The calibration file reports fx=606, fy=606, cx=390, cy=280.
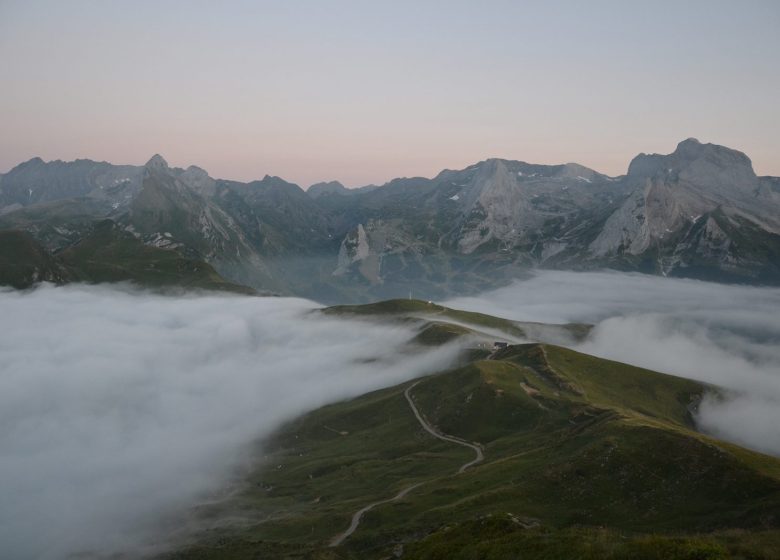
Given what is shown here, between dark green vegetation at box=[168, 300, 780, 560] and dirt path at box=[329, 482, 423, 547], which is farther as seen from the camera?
dirt path at box=[329, 482, 423, 547]

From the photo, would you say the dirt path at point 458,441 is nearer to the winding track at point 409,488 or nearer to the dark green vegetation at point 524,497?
the winding track at point 409,488

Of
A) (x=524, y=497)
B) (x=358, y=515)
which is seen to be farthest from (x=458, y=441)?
(x=524, y=497)

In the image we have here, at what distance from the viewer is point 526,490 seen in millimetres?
110312

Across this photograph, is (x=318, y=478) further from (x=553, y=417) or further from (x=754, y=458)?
(x=754, y=458)

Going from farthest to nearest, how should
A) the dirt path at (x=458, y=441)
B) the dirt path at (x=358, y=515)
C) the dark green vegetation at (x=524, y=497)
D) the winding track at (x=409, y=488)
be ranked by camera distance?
1. the dirt path at (x=458, y=441)
2. the winding track at (x=409, y=488)
3. the dirt path at (x=358, y=515)
4. the dark green vegetation at (x=524, y=497)

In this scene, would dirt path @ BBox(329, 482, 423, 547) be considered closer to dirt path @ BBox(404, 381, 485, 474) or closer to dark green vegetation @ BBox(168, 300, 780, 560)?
dark green vegetation @ BBox(168, 300, 780, 560)

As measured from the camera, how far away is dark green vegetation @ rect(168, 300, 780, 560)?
69.1m

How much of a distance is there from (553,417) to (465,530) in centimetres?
10084

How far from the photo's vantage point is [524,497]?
354 feet

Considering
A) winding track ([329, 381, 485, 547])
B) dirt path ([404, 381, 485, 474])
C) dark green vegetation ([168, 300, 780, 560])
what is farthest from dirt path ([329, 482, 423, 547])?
dirt path ([404, 381, 485, 474])

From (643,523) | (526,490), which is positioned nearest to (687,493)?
(643,523)

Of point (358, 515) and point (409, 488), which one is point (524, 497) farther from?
point (358, 515)

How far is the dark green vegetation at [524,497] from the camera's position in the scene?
69062 millimetres

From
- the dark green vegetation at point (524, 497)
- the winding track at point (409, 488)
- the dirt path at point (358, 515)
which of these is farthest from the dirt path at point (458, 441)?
the dirt path at point (358, 515)
